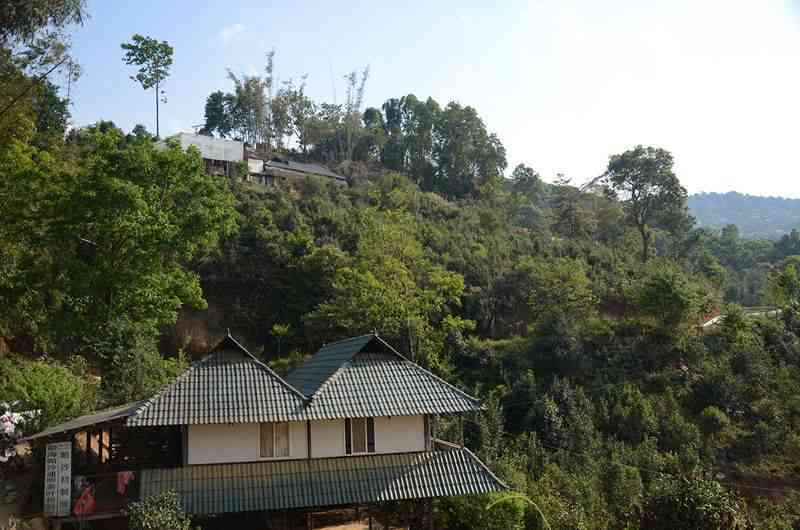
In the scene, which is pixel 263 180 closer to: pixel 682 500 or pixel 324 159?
pixel 324 159

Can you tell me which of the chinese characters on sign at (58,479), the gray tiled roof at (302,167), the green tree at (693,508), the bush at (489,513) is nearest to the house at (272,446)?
the chinese characters on sign at (58,479)

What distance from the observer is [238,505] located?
1399 centimetres

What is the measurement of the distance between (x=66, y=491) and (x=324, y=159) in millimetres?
51956

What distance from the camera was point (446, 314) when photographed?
32.8 m

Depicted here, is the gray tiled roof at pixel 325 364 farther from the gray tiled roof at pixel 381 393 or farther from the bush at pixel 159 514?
the bush at pixel 159 514

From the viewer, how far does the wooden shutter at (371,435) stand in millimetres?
15711

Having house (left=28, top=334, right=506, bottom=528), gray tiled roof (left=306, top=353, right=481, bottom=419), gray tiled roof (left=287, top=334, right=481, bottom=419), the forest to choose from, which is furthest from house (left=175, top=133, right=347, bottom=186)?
house (left=28, top=334, right=506, bottom=528)

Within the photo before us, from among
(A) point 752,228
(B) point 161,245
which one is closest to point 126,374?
(B) point 161,245

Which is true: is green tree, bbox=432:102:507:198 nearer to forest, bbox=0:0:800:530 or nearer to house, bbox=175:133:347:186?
house, bbox=175:133:347:186

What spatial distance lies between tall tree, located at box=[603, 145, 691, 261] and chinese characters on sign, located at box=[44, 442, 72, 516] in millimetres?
38048

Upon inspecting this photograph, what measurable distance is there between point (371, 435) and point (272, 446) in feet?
7.37

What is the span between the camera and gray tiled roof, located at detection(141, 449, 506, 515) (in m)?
14.1

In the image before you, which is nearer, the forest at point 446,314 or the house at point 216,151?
the forest at point 446,314

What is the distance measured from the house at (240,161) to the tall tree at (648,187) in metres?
19.8
